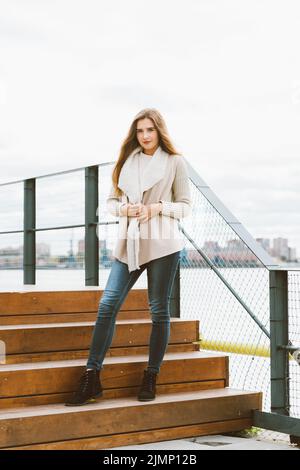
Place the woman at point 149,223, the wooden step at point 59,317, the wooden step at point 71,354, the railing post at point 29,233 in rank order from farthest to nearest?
the railing post at point 29,233, the wooden step at point 59,317, the wooden step at point 71,354, the woman at point 149,223

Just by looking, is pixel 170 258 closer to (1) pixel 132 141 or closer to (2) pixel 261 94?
(1) pixel 132 141

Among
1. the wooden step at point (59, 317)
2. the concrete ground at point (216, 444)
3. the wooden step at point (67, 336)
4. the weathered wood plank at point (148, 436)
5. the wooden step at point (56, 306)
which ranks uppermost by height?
the wooden step at point (56, 306)

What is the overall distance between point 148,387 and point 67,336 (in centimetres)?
58

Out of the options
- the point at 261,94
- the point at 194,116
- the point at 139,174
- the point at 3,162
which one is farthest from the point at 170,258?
the point at 261,94

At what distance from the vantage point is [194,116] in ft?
A: 23.0

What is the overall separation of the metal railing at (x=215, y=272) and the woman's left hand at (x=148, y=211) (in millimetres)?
693

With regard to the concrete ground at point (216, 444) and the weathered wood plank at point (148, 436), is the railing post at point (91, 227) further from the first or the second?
the concrete ground at point (216, 444)

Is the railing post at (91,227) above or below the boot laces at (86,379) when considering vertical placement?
above

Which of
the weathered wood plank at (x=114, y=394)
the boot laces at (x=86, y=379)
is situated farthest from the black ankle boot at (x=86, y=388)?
the weathered wood plank at (x=114, y=394)

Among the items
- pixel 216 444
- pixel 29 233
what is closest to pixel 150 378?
pixel 216 444

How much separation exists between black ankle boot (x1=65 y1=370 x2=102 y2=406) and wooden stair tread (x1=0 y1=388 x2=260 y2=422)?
0.12ft

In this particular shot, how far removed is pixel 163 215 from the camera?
12.9 feet

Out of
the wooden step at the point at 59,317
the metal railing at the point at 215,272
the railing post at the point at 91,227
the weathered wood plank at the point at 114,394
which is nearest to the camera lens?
the weathered wood plank at the point at 114,394

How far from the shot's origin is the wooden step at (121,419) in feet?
11.3
